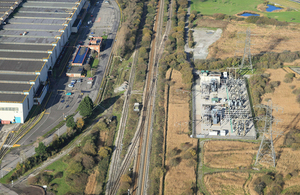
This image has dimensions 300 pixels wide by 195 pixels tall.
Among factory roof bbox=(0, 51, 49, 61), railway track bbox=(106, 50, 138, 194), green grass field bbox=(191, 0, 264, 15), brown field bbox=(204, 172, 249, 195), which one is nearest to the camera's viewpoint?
brown field bbox=(204, 172, 249, 195)

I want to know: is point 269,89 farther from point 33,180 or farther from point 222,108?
point 33,180

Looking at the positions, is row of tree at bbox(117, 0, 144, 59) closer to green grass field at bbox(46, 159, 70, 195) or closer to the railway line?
the railway line

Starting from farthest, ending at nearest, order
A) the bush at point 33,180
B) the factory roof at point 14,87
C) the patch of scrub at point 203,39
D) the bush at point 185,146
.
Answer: the patch of scrub at point 203,39 < the factory roof at point 14,87 < the bush at point 185,146 < the bush at point 33,180

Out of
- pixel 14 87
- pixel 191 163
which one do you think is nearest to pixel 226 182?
pixel 191 163

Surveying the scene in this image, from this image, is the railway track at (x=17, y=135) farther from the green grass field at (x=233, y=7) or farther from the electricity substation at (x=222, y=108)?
the green grass field at (x=233, y=7)

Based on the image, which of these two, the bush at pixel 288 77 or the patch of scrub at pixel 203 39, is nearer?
the bush at pixel 288 77

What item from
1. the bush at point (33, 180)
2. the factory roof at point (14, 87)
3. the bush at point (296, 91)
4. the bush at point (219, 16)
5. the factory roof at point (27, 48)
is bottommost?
the bush at point (33, 180)

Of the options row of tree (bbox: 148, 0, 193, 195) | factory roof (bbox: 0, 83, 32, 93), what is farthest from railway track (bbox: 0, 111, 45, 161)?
row of tree (bbox: 148, 0, 193, 195)

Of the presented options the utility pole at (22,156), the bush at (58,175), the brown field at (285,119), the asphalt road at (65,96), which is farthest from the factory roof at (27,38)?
the brown field at (285,119)
